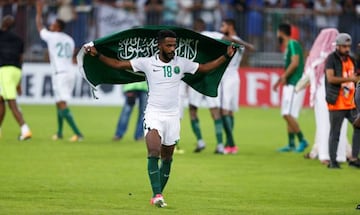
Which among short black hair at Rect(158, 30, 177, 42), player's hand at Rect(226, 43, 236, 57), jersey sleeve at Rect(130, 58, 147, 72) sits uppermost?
short black hair at Rect(158, 30, 177, 42)

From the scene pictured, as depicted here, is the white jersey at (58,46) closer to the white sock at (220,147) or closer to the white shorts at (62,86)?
the white shorts at (62,86)

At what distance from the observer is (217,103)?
2212 cm

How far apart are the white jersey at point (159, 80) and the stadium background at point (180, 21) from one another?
2079 centimetres

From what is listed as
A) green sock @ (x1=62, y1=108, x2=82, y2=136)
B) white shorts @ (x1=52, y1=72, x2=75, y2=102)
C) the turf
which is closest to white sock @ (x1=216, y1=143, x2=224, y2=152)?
the turf

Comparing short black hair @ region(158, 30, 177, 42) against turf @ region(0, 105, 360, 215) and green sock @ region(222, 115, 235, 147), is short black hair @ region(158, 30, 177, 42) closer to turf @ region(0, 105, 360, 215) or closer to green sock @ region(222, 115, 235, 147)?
turf @ region(0, 105, 360, 215)

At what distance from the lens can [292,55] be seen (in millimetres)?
22594

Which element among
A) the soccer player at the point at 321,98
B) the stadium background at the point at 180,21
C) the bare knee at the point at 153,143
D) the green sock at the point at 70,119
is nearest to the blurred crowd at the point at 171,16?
the stadium background at the point at 180,21

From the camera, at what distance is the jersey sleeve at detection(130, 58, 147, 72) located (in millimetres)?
14141

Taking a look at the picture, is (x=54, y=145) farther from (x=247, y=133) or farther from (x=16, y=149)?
(x=247, y=133)

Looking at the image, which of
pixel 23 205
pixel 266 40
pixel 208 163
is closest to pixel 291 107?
pixel 208 163

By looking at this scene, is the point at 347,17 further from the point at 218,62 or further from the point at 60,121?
the point at 218,62

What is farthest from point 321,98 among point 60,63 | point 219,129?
point 60,63

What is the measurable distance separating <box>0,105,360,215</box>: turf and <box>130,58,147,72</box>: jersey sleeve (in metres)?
1.77

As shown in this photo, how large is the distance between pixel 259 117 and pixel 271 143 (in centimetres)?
696
